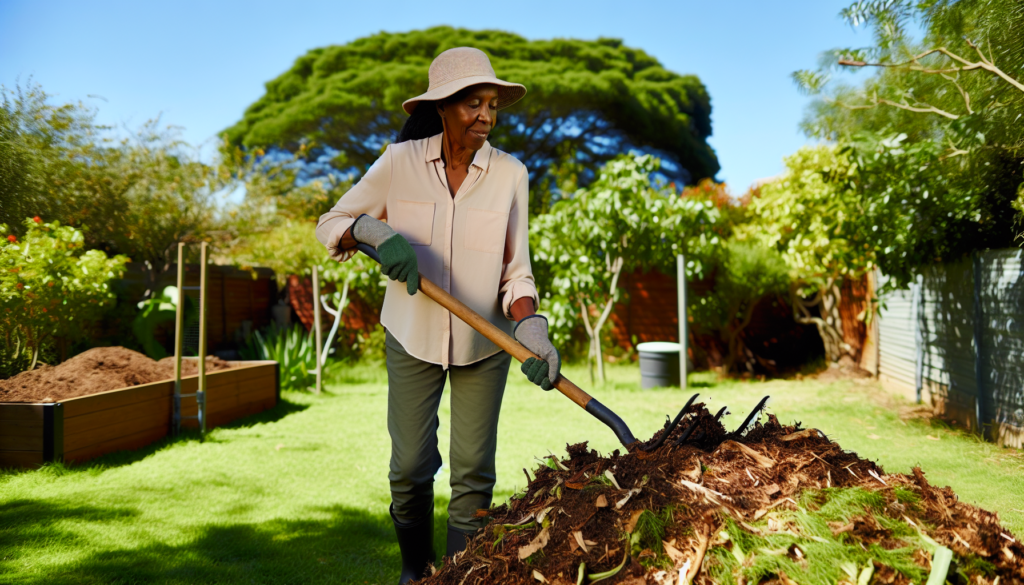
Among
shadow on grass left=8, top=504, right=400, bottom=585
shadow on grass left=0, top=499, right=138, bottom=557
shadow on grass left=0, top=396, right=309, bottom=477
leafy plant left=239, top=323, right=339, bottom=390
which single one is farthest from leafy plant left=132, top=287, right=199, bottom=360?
shadow on grass left=8, top=504, right=400, bottom=585

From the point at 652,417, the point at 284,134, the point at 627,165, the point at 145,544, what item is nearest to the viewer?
the point at 145,544

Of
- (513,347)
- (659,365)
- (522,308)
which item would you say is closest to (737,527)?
(513,347)

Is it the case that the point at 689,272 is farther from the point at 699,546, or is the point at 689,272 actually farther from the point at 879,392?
the point at 699,546

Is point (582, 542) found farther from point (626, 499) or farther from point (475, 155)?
point (475, 155)

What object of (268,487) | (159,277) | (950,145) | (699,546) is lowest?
(268,487)

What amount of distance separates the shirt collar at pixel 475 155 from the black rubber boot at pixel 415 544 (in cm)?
119

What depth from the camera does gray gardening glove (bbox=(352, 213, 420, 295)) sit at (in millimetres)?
1956

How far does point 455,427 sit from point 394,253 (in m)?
0.63

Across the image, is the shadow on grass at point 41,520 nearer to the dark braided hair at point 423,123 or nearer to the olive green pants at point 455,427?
the olive green pants at point 455,427

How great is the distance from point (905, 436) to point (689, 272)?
4.01m

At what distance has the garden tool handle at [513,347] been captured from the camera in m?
1.83

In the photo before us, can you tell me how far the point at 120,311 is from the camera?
595cm

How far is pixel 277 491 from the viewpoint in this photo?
3.64 metres

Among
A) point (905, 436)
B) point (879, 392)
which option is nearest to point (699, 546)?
point (905, 436)
